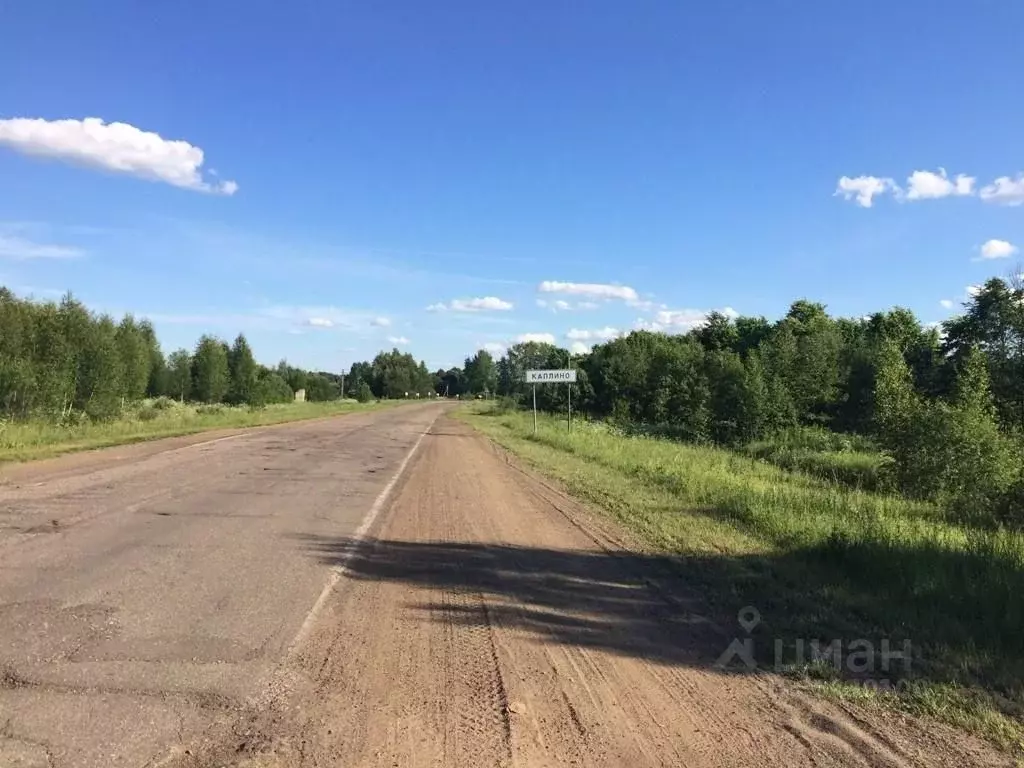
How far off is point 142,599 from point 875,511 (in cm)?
1145

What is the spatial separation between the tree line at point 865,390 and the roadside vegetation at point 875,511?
4.3 inches

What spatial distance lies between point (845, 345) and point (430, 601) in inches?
2845

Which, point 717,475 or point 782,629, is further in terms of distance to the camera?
point 717,475

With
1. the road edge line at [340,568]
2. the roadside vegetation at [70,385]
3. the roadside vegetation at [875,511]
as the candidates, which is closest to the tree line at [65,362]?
the roadside vegetation at [70,385]

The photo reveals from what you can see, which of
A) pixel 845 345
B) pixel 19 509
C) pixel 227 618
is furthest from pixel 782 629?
pixel 845 345

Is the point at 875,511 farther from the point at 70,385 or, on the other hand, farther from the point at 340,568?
the point at 70,385

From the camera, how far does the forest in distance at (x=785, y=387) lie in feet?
73.5

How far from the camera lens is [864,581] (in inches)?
308

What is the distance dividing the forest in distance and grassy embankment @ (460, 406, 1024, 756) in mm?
5833

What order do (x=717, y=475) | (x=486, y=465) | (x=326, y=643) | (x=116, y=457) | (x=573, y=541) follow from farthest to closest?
(x=486, y=465)
(x=116, y=457)
(x=717, y=475)
(x=573, y=541)
(x=326, y=643)

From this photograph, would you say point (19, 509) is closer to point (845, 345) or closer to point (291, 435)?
→ point (291, 435)

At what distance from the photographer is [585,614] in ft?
21.7

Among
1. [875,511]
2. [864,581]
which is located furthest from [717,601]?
[875,511]

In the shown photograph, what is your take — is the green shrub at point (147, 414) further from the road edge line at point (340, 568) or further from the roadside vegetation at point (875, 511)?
the road edge line at point (340, 568)
